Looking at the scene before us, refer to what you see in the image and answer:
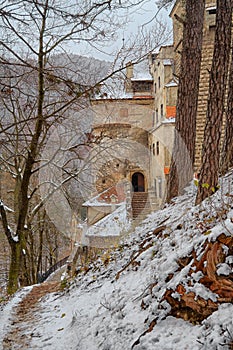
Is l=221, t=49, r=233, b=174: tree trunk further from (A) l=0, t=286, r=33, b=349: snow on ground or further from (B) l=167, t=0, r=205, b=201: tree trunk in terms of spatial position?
(A) l=0, t=286, r=33, b=349: snow on ground

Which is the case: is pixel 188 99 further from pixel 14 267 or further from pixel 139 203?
pixel 139 203

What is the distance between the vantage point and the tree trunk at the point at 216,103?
4832 mm

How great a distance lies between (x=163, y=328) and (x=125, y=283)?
4.88 ft

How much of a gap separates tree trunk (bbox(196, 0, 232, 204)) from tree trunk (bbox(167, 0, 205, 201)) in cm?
199

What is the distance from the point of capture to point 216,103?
15.9 feet

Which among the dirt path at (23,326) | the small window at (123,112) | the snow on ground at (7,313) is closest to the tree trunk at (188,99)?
the dirt path at (23,326)

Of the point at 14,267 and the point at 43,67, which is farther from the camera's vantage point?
the point at 14,267

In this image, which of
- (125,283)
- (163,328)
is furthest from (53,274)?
(163,328)

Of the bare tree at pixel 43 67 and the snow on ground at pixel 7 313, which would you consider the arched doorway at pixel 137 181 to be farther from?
the snow on ground at pixel 7 313

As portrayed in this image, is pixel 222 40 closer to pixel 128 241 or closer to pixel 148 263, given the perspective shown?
pixel 148 263

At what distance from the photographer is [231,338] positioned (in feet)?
7.09

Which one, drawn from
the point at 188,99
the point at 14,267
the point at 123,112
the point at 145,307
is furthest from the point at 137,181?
the point at 145,307

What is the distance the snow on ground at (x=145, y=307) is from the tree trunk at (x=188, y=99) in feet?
8.39

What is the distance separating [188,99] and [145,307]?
5.18m
